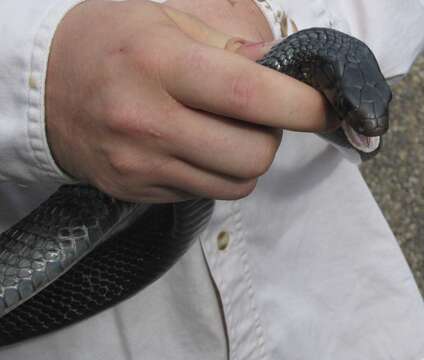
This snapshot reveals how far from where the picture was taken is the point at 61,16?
763 mm

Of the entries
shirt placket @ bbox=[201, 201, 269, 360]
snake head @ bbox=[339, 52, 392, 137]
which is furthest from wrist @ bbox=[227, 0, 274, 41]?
shirt placket @ bbox=[201, 201, 269, 360]

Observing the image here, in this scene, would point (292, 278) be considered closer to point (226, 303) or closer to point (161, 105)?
point (226, 303)

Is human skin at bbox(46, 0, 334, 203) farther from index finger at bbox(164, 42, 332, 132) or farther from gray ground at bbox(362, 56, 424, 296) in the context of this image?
gray ground at bbox(362, 56, 424, 296)

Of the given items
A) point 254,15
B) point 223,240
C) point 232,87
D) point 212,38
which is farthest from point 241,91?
point 223,240

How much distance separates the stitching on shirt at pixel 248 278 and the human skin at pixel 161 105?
0.31 metres

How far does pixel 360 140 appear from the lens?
80 centimetres

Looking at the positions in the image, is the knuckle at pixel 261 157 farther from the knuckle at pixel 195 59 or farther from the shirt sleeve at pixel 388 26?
the shirt sleeve at pixel 388 26

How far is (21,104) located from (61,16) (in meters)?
0.09

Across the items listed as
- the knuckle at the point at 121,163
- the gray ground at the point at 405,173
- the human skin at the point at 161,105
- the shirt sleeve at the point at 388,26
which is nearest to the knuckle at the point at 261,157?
the human skin at the point at 161,105

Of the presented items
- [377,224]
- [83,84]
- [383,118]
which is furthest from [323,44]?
[377,224]

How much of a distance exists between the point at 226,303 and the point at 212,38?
41cm

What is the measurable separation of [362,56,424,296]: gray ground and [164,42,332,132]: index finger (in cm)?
160

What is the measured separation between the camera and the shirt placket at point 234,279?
3.47 ft

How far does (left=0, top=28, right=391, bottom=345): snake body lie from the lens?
29.8 inches
